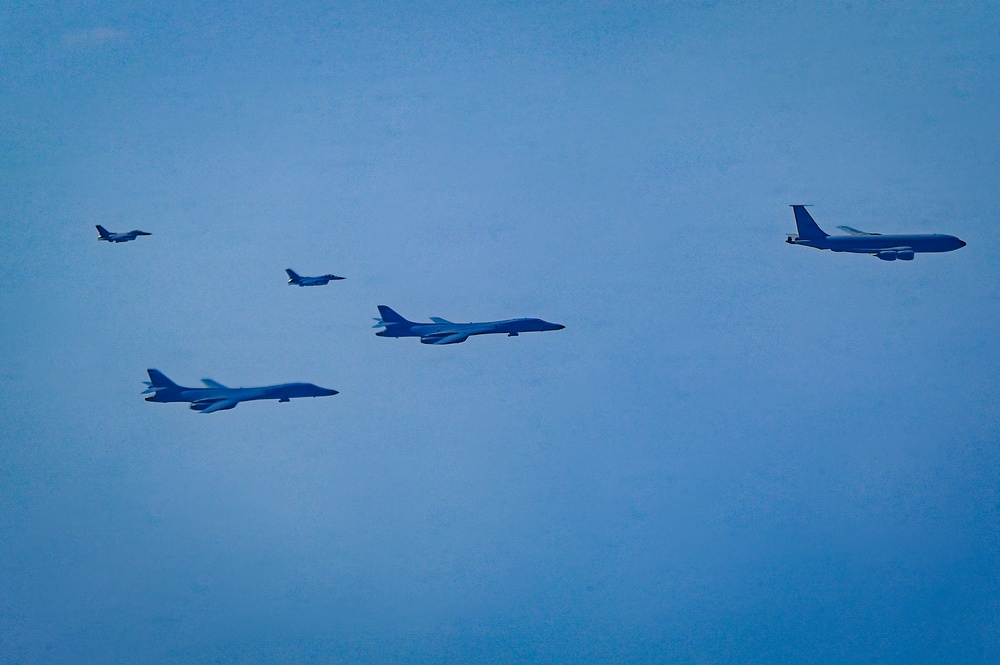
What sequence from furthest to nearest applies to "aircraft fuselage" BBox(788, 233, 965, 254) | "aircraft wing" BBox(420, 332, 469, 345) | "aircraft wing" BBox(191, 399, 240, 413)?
"aircraft wing" BBox(420, 332, 469, 345), "aircraft wing" BBox(191, 399, 240, 413), "aircraft fuselage" BBox(788, 233, 965, 254)

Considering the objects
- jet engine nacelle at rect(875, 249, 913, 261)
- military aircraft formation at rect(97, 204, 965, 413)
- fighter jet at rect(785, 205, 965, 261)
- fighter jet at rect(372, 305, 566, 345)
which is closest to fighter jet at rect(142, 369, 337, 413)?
military aircraft formation at rect(97, 204, 965, 413)

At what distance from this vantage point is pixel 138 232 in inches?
4205

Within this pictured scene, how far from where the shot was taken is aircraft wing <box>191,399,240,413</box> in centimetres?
9500

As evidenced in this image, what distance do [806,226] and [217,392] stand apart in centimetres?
6137

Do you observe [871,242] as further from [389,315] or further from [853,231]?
[389,315]

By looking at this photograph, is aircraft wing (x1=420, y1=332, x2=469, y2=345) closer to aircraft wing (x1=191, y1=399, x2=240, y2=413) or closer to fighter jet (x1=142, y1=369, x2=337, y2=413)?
fighter jet (x1=142, y1=369, x2=337, y2=413)

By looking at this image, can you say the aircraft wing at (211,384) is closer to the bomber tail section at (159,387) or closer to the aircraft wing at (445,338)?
the bomber tail section at (159,387)

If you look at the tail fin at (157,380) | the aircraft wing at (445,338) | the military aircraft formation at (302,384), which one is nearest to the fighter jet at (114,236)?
the military aircraft formation at (302,384)

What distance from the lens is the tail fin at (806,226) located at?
8581 centimetres

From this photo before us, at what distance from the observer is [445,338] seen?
320ft

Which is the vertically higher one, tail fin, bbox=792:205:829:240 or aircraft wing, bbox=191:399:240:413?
tail fin, bbox=792:205:829:240

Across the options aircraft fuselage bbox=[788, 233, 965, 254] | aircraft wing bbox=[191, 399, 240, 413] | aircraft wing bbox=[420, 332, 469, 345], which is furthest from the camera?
aircraft wing bbox=[420, 332, 469, 345]

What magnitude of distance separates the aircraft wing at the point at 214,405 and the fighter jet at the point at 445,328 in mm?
16829

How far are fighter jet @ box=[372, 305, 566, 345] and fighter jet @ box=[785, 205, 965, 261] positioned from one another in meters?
28.2
